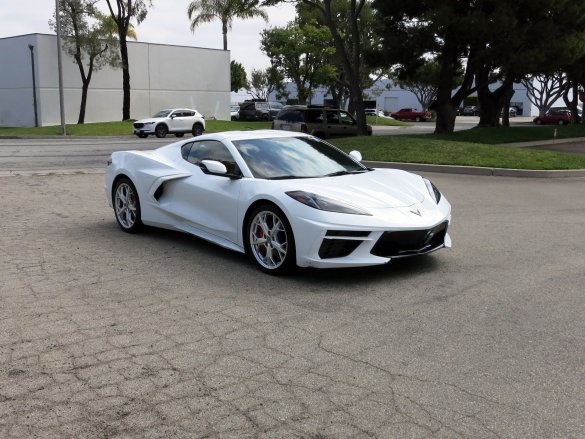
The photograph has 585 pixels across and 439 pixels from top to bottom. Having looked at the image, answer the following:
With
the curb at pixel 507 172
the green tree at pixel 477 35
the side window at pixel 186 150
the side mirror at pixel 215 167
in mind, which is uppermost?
the green tree at pixel 477 35

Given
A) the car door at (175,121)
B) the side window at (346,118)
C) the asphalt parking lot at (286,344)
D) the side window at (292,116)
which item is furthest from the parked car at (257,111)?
the asphalt parking lot at (286,344)

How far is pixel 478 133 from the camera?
2669cm

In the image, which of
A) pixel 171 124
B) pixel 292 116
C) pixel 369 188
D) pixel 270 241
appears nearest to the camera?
pixel 270 241

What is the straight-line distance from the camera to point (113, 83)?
150ft

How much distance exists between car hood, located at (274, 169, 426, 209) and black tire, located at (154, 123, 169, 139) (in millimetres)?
26954

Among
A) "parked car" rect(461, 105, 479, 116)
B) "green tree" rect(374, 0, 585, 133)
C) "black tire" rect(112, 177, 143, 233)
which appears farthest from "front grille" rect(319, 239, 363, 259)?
"parked car" rect(461, 105, 479, 116)

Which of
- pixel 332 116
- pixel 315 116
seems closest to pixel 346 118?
pixel 332 116

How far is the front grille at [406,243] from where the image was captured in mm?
5512

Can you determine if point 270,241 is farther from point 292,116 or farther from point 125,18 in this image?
point 125,18

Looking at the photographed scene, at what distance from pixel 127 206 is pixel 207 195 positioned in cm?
170

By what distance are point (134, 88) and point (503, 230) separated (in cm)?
4225

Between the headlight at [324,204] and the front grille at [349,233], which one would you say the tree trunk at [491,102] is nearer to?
the headlight at [324,204]

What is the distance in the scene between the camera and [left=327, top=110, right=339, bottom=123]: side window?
26416 millimetres

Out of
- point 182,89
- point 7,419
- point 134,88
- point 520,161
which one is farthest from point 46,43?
point 7,419
